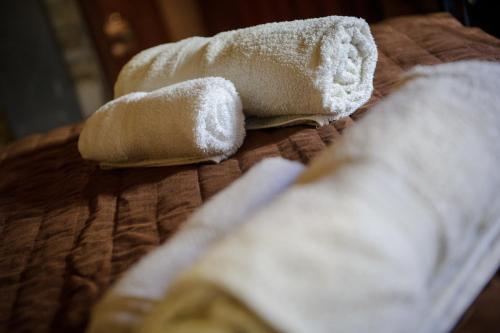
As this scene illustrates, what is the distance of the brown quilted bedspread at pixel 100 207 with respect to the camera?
771 mm

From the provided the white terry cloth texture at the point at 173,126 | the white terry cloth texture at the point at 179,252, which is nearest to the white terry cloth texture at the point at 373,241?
the white terry cloth texture at the point at 179,252

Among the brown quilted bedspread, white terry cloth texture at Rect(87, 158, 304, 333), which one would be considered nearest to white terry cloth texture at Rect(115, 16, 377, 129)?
the brown quilted bedspread

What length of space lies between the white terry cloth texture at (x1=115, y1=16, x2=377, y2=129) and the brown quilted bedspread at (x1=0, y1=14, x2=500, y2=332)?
0.13ft

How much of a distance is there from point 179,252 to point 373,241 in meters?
Answer: 0.23

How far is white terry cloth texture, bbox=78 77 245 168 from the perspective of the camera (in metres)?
1.06

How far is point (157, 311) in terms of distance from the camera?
0.47m

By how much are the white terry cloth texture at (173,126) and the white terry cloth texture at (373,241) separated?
0.43 meters

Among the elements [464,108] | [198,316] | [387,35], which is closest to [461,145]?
[464,108]

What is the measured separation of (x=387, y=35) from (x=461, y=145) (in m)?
1.08

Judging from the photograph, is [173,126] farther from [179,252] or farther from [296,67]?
[179,252]

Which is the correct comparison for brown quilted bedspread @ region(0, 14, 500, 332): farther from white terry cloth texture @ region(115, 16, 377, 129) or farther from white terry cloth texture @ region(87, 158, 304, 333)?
white terry cloth texture @ region(87, 158, 304, 333)

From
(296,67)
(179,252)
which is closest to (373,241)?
(179,252)

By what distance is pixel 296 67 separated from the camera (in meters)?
1.09

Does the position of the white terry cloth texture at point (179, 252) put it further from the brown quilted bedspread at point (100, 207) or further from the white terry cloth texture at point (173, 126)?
the white terry cloth texture at point (173, 126)
